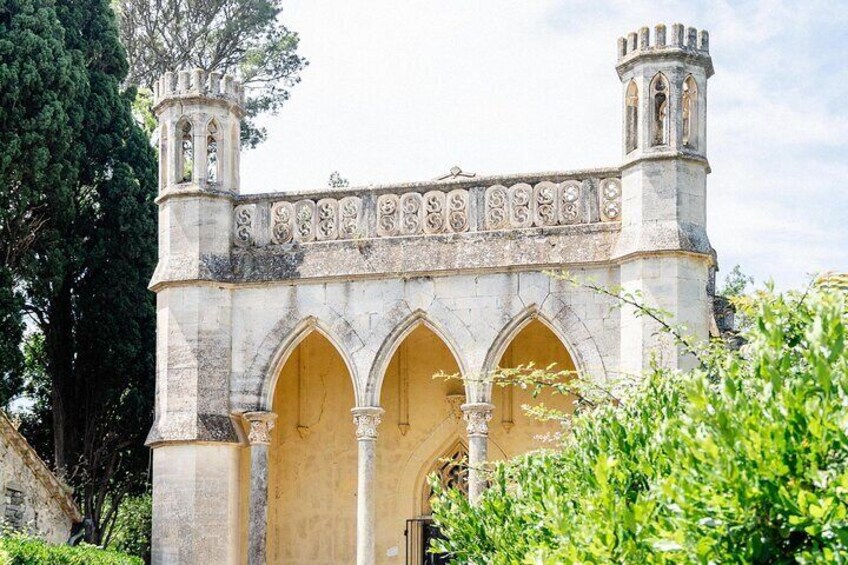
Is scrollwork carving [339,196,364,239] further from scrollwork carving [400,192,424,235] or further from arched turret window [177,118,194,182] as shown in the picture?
arched turret window [177,118,194,182]

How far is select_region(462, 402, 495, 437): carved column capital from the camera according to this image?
17438 millimetres

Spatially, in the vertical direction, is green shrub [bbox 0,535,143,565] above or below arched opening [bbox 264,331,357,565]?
below

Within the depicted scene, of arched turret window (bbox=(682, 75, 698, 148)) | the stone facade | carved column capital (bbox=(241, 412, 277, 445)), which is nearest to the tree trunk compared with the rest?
the stone facade

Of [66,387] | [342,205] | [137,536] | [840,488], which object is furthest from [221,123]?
[840,488]

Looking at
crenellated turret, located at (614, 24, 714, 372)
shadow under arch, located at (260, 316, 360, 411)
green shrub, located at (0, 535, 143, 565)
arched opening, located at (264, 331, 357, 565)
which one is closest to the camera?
green shrub, located at (0, 535, 143, 565)

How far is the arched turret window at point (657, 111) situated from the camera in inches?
668

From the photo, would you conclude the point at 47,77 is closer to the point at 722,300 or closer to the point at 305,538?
the point at 305,538

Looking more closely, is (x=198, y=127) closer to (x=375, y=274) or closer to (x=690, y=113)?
(x=375, y=274)

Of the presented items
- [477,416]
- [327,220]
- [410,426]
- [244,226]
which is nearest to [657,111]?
[477,416]

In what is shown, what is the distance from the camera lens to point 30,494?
754 inches

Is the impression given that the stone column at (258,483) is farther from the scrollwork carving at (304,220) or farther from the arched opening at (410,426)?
the arched opening at (410,426)

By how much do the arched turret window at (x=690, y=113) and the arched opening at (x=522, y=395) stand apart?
360 cm

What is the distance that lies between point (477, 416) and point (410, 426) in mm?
2818

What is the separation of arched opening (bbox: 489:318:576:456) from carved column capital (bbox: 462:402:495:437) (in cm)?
215
